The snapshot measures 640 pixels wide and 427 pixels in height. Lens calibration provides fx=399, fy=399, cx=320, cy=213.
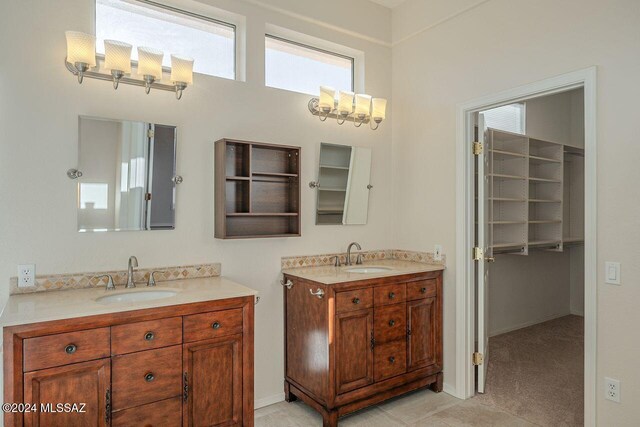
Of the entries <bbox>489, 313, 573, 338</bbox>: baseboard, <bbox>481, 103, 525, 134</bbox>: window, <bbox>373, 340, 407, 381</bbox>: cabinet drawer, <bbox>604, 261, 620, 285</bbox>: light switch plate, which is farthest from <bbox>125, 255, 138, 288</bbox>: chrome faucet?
<bbox>489, 313, 573, 338</bbox>: baseboard

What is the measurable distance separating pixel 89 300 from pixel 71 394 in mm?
432

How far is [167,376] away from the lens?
1.97 meters

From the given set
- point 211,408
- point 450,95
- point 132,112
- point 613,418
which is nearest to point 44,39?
point 132,112

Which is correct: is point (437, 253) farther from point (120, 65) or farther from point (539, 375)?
point (120, 65)

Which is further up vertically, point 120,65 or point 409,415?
point 120,65

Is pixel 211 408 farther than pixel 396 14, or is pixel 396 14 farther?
pixel 396 14

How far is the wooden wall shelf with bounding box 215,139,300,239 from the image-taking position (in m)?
2.66

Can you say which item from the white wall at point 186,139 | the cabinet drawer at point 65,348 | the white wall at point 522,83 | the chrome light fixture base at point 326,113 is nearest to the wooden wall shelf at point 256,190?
the white wall at point 186,139

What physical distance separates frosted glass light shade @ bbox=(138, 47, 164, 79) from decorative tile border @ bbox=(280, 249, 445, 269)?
1.51m

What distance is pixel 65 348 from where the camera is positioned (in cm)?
172

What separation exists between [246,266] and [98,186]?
42.0 inches

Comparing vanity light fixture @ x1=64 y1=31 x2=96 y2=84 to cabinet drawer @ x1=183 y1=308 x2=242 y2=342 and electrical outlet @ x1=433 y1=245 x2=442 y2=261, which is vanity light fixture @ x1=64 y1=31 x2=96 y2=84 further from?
electrical outlet @ x1=433 y1=245 x2=442 y2=261

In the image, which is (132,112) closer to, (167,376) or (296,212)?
(296,212)

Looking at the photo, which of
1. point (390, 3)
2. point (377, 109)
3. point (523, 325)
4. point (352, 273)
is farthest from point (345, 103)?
point (523, 325)
